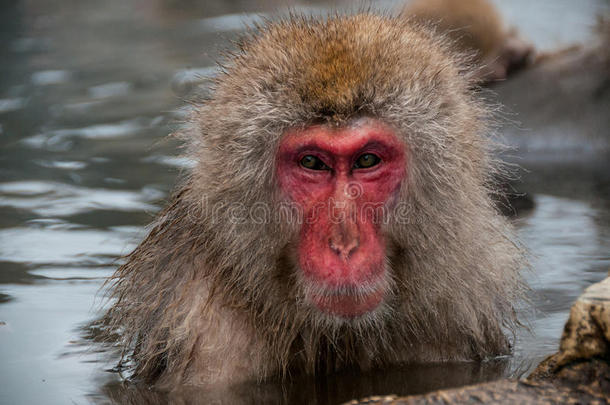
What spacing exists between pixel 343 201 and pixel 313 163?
0.83ft

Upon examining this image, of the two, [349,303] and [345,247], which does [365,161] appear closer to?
[345,247]

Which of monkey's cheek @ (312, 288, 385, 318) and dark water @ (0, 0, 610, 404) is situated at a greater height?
dark water @ (0, 0, 610, 404)

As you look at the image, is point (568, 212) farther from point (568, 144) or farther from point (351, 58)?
point (351, 58)

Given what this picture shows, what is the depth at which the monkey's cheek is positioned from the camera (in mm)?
3762

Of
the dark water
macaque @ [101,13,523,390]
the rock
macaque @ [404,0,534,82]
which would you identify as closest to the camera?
the rock

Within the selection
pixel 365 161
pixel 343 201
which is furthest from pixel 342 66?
pixel 343 201

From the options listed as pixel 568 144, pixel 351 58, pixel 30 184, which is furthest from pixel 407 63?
pixel 568 144

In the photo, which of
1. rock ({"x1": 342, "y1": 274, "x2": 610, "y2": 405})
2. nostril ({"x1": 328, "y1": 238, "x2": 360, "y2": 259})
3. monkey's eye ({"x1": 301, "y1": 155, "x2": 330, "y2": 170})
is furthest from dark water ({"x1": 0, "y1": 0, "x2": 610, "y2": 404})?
rock ({"x1": 342, "y1": 274, "x2": 610, "y2": 405})

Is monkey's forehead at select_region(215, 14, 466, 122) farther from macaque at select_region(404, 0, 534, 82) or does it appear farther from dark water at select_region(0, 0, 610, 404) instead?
macaque at select_region(404, 0, 534, 82)

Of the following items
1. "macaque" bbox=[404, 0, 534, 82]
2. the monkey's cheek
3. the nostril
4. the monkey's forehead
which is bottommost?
the monkey's cheek

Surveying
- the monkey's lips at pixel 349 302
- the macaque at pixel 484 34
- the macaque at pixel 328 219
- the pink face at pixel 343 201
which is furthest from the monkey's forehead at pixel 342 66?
the macaque at pixel 484 34

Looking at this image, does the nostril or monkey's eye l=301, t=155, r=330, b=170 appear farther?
monkey's eye l=301, t=155, r=330, b=170

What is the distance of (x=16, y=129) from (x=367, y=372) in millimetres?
5824

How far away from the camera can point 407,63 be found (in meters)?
3.99
